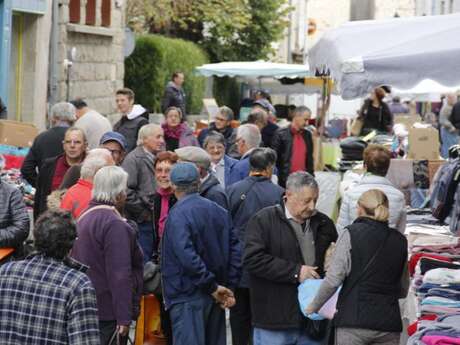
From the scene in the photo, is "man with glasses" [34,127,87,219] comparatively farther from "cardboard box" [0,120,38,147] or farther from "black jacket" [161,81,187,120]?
"black jacket" [161,81,187,120]

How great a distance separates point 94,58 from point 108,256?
60.3 ft

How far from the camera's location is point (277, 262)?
30.1 ft

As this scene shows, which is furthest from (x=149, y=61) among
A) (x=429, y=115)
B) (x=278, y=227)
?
(x=278, y=227)

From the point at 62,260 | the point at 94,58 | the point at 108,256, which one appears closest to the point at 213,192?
the point at 108,256

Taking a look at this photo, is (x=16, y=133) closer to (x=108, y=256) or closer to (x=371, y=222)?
(x=108, y=256)

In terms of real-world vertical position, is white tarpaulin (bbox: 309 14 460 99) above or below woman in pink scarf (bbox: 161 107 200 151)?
above

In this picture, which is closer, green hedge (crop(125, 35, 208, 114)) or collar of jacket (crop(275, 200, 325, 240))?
collar of jacket (crop(275, 200, 325, 240))

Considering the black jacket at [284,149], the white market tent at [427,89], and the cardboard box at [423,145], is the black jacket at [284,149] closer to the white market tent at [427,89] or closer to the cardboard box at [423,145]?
the white market tent at [427,89]

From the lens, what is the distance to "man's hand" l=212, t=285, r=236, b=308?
32.0 ft

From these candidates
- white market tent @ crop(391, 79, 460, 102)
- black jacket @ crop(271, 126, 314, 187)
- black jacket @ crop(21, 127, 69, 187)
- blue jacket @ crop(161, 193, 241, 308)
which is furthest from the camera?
black jacket @ crop(271, 126, 314, 187)

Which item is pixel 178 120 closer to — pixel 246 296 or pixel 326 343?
pixel 246 296

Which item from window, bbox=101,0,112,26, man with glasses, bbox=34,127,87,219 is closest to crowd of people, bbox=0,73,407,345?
man with glasses, bbox=34,127,87,219

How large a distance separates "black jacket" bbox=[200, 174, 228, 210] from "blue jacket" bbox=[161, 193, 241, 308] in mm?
773

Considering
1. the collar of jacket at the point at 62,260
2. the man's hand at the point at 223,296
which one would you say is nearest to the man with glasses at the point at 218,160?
the man's hand at the point at 223,296
